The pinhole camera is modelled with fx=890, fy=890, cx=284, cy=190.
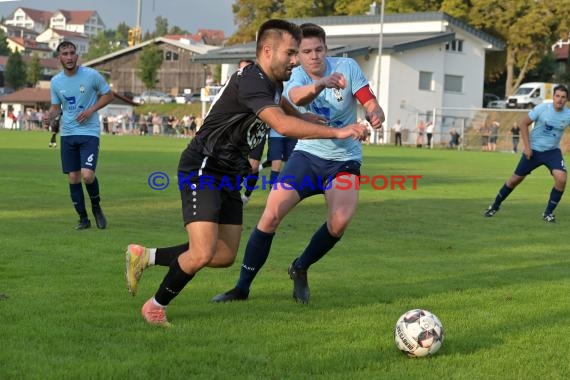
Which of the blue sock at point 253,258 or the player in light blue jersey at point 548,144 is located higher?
the player in light blue jersey at point 548,144

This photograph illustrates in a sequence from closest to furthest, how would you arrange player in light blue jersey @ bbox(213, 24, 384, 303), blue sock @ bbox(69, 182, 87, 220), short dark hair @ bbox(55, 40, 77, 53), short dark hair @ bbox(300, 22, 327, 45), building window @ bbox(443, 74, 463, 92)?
1. short dark hair @ bbox(300, 22, 327, 45)
2. player in light blue jersey @ bbox(213, 24, 384, 303)
3. short dark hair @ bbox(55, 40, 77, 53)
4. blue sock @ bbox(69, 182, 87, 220)
5. building window @ bbox(443, 74, 463, 92)

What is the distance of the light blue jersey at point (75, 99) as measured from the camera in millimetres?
11391

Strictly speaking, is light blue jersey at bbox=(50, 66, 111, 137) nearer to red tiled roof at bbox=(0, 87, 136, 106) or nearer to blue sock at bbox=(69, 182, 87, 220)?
blue sock at bbox=(69, 182, 87, 220)

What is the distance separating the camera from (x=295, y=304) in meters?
6.95

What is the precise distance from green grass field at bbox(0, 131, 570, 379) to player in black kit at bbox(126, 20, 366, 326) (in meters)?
0.43

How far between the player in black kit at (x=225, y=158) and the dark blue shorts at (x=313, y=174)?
115 cm

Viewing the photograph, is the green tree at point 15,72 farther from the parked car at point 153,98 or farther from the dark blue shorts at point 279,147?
the dark blue shorts at point 279,147

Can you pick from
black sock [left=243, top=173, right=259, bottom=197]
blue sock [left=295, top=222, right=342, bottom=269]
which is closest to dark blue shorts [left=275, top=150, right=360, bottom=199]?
blue sock [left=295, top=222, right=342, bottom=269]

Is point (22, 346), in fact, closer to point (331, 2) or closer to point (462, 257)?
point (462, 257)

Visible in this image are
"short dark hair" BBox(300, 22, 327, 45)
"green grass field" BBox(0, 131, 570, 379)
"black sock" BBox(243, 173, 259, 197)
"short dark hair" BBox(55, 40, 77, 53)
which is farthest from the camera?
"black sock" BBox(243, 173, 259, 197)

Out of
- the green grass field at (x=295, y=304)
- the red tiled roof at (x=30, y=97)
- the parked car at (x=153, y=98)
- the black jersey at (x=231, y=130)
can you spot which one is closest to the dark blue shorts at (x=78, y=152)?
the green grass field at (x=295, y=304)

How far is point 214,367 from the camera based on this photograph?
5043 millimetres

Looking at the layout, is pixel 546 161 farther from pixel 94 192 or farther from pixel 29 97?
pixel 29 97

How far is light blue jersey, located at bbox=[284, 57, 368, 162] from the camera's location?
24.4 feet
